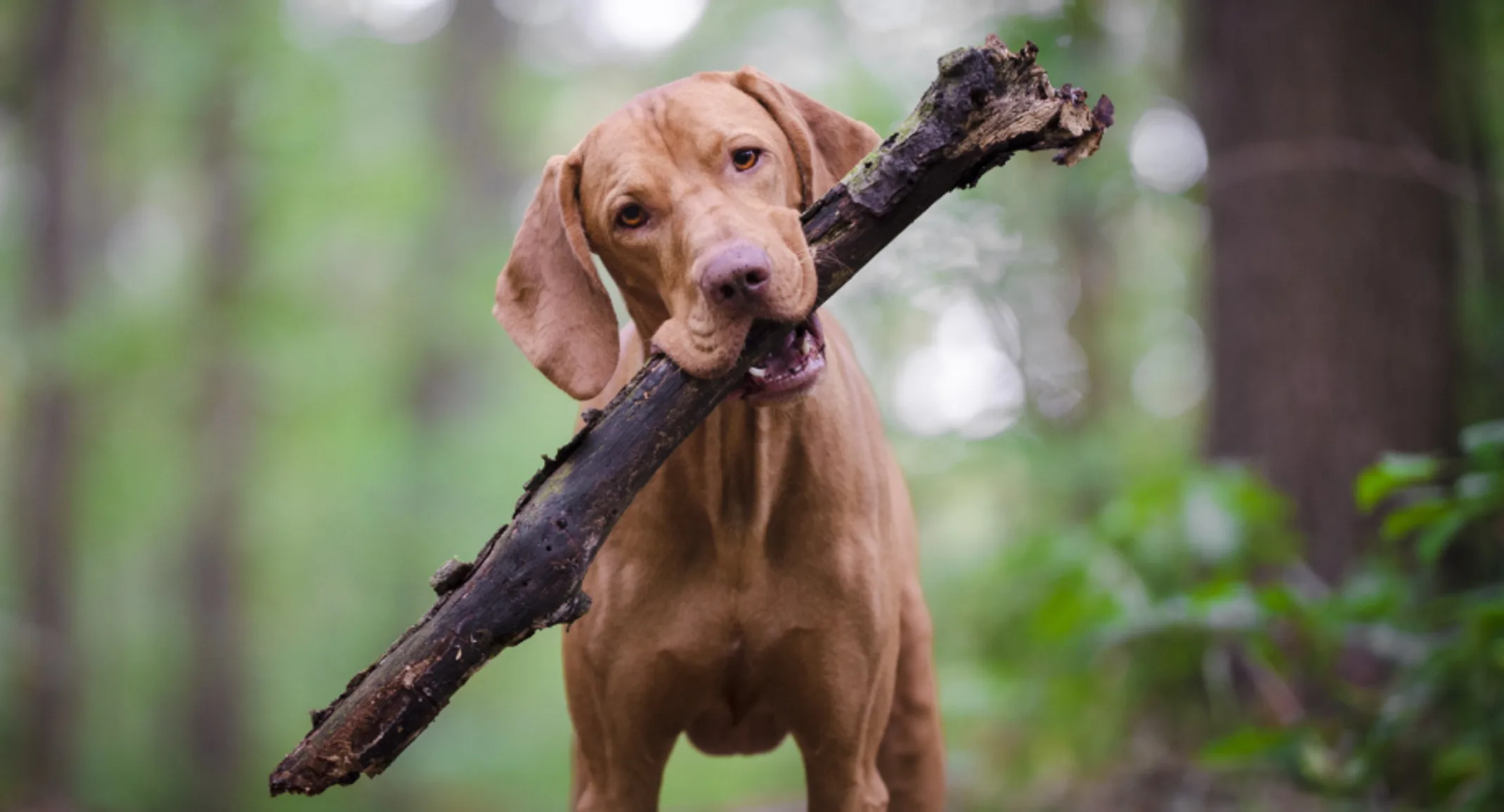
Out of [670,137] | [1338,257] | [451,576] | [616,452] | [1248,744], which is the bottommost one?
[1248,744]

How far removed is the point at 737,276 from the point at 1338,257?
4.38 metres

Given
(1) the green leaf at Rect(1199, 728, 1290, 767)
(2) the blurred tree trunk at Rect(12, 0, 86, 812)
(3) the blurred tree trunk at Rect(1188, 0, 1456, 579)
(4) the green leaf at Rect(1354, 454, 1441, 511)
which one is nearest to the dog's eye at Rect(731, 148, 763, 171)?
(4) the green leaf at Rect(1354, 454, 1441, 511)

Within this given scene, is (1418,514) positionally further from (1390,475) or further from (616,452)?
(616,452)

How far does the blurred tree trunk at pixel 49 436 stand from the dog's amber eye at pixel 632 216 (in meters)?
10.7

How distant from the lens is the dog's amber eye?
8.51ft

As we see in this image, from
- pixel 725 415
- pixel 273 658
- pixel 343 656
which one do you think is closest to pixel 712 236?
pixel 725 415

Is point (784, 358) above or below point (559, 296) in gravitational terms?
below

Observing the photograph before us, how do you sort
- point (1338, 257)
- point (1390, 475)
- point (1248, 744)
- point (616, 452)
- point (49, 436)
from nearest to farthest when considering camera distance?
point (616, 452)
point (1390, 475)
point (1248, 744)
point (1338, 257)
point (49, 436)

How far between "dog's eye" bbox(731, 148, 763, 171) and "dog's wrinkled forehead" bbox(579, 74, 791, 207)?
20 millimetres

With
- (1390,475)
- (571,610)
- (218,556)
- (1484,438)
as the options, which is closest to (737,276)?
(571,610)

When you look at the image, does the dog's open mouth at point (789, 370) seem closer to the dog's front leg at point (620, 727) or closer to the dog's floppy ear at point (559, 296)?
the dog's floppy ear at point (559, 296)

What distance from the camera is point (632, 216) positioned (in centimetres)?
262

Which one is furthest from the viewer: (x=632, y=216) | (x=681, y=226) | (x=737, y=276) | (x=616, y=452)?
(x=632, y=216)

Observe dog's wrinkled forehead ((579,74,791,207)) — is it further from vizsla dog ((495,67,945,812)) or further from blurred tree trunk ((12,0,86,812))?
blurred tree trunk ((12,0,86,812))
